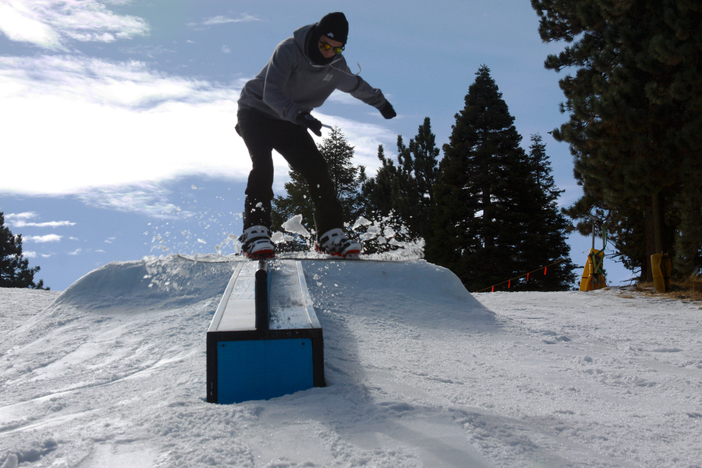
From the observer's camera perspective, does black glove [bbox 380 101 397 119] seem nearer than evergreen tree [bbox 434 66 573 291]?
Yes

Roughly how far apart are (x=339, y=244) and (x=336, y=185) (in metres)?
19.6

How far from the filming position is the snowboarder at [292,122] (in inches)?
183

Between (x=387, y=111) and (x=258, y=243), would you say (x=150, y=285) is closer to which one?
(x=258, y=243)

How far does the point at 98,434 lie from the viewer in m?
1.75

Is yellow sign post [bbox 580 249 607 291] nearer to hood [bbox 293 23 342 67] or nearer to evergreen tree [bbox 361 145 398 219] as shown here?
hood [bbox 293 23 342 67]

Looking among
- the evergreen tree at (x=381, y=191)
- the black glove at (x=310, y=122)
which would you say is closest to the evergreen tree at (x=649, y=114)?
the black glove at (x=310, y=122)

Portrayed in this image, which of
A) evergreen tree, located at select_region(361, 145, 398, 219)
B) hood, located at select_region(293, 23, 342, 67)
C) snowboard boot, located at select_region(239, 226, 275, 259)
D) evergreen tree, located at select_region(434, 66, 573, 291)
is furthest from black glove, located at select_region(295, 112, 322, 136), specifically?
evergreen tree, located at select_region(361, 145, 398, 219)

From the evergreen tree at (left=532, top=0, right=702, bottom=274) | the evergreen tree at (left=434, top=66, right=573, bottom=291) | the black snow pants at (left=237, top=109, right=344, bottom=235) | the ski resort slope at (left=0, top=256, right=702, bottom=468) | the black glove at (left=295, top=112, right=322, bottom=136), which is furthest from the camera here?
the evergreen tree at (left=434, top=66, right=573, bottom=291)

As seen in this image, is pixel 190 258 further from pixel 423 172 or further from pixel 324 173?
pixel 423 172

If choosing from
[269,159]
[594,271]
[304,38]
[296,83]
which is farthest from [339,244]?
[594,271]

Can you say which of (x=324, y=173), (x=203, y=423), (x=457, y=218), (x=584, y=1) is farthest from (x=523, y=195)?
(x=203, y=423)

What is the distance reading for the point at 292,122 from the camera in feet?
15.5

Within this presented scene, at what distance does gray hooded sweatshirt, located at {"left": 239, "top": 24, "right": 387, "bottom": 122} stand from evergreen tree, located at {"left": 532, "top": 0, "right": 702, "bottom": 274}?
7.22 meters

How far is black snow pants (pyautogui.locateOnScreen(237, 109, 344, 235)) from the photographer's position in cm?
500
